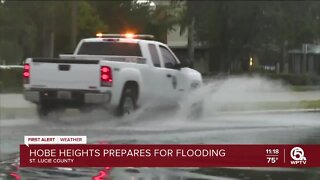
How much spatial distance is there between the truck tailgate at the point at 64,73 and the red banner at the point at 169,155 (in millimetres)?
437

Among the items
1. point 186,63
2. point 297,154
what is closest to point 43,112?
point 186,63

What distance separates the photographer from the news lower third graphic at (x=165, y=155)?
4.16 metres

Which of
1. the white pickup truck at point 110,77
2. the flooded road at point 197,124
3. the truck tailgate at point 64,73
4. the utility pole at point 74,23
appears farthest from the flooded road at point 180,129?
the utility pole at point 74,23

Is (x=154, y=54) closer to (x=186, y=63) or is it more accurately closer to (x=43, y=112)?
(x=186, y=63)

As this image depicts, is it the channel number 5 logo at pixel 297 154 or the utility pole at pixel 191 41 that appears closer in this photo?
the utility pole at pixel 191 41

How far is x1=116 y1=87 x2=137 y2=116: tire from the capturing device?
423 cm

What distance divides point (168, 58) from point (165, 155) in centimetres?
70

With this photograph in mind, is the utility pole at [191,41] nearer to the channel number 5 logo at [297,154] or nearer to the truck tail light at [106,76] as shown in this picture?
the truck tail light at [106,76]

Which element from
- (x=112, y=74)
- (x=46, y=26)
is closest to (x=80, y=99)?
(x=112, y=74)

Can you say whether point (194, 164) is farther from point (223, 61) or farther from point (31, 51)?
point (31, 51)

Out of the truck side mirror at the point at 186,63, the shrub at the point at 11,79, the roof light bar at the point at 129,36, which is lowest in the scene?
the shrub at the point at 11,79

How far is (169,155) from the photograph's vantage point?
13.6ft

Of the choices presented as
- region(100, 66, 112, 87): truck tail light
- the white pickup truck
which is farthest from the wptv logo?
region(100, 66, 112, 87): truck tail light

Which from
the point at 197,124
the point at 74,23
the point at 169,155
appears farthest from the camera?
the point at 197,124
